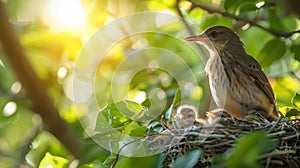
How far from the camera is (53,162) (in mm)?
4168

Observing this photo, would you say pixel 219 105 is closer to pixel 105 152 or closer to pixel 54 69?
pixel 105 152

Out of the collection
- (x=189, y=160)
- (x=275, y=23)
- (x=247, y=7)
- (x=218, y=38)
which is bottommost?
(x=189, y=160)

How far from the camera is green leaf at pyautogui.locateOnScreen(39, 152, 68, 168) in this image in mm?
4117

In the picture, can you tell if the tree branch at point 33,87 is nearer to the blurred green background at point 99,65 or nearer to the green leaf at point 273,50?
the blurred green background at point 99,65

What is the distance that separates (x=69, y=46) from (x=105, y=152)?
1650 millimetres

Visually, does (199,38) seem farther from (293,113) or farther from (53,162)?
(53,162)

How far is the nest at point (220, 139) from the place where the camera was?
3.42m

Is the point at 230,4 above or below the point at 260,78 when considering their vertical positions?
above

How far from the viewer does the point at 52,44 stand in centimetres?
528

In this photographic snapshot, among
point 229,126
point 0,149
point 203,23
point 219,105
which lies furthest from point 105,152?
point 0,149

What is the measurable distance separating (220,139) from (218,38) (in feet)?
5.64

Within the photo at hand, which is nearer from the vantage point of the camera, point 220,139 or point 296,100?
point 220,139

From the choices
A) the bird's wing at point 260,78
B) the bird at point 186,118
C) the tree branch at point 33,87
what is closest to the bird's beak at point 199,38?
the bird's wing at point 260,78

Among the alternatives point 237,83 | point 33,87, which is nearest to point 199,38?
point 237,83
